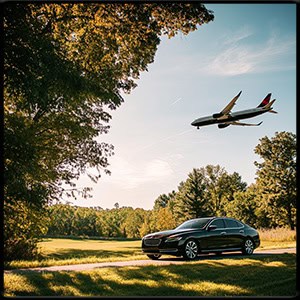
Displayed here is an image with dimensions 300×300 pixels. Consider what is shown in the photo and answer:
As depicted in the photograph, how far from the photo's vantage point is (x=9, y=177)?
26.0 ft

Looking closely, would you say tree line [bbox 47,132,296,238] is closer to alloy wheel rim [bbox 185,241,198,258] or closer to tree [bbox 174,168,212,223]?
tree [bbox 174,168,212,223]

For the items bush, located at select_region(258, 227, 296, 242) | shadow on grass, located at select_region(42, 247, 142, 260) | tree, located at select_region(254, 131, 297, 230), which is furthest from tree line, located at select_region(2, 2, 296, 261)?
tree, located at select_region(254, 131, 297, 230)

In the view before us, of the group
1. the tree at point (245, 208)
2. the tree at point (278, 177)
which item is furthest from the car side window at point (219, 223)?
the tree at point (278, 177)

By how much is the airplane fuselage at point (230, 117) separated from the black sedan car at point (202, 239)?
459 centimetres

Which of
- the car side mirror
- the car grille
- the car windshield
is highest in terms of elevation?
the car windshield

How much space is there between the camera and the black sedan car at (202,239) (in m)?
10.7

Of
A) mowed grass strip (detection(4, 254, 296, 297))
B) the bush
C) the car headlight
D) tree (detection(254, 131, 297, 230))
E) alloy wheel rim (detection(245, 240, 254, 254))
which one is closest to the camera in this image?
mowed grass strip (detection(4, 254, 296, 297))

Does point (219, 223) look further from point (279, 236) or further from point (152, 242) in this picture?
point (279, 236)

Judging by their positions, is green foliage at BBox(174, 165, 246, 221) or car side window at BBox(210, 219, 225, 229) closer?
car side window at BBox(210, 219, 225, 229)

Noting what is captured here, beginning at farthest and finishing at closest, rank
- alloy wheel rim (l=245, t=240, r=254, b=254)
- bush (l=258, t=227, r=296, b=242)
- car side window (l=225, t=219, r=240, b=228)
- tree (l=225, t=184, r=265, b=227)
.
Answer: tree (l=225, t=184, r=265, b=227) → bush (l=258, t=227, r=296, b=242) → alloy wheel rim (l=245, t=240, r=254, b=254) → car side window (l=225, t=219, r=240, b=228)

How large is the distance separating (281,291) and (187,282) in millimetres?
1847

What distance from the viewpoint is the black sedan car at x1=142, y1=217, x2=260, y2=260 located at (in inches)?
420

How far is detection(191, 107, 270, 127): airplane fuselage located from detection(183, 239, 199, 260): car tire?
4716 mm

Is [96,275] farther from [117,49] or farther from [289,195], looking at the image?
[289,195]
